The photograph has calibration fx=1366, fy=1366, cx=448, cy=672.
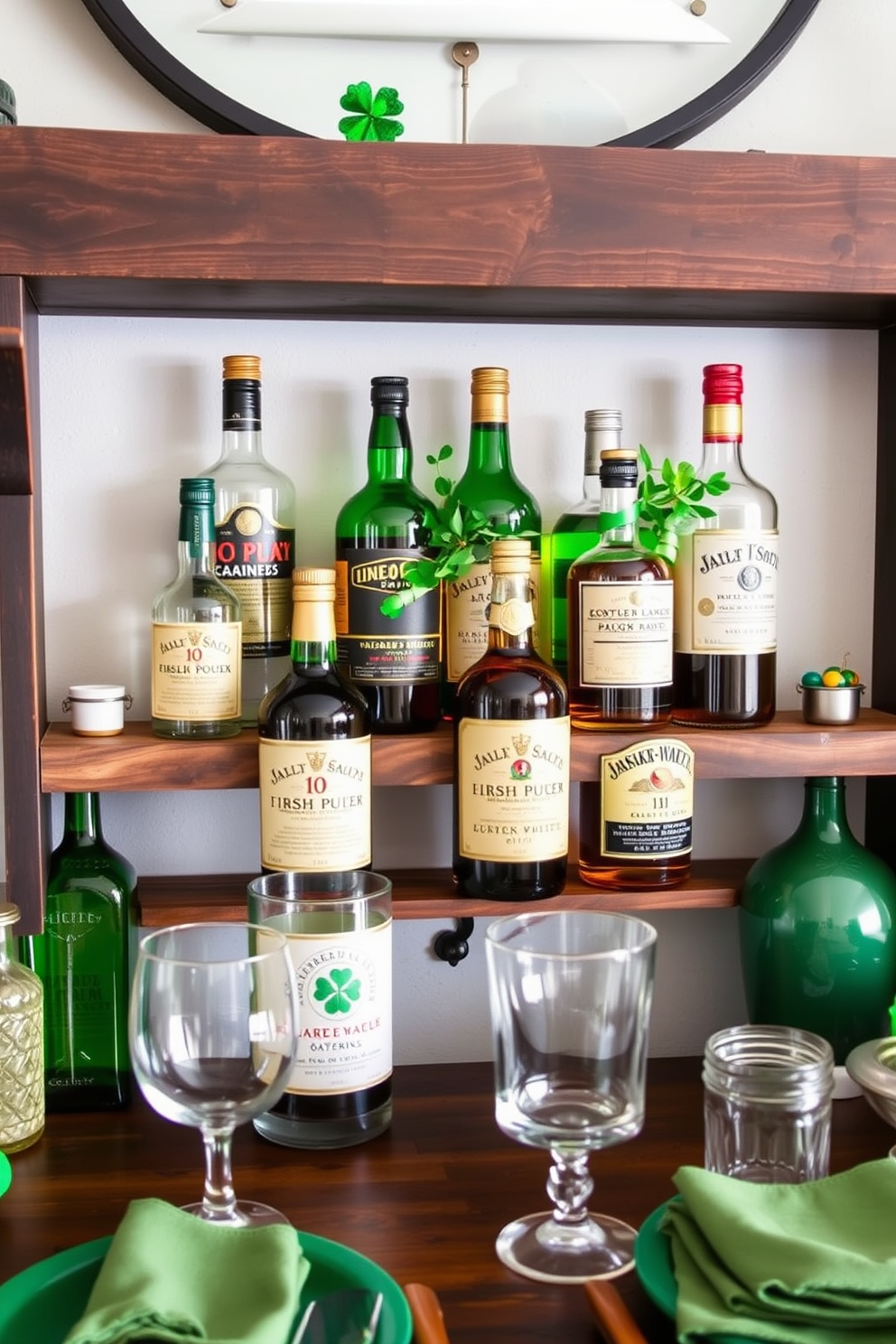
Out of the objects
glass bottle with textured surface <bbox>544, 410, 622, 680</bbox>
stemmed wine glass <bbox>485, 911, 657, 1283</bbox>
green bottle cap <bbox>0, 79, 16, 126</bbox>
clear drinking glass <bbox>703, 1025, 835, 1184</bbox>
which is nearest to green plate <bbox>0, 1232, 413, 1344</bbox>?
stemmed wine glass <bbox>485, 911, 657, 1283</bbox>

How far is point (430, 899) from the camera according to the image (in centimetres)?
123

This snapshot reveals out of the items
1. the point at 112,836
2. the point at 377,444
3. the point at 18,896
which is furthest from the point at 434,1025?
the point at 377,444

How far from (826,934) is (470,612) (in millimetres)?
433

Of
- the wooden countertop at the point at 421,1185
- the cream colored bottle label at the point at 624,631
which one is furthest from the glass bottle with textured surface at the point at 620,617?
the wooden countertop at the point at 421,1185

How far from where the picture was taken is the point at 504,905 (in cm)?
121

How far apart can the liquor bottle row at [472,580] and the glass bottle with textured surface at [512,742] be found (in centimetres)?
7

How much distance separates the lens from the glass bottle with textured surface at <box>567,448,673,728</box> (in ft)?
3.92

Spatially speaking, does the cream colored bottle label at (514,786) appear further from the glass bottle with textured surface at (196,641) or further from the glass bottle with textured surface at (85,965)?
the glass bottle with textured surface at (85,965)

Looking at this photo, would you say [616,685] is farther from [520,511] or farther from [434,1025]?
[434,1025]

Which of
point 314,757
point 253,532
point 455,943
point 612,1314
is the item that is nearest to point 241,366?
point 253,532

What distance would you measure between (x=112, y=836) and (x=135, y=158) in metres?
0.63

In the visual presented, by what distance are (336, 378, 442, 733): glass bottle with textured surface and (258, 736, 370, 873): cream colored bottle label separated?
91 mm

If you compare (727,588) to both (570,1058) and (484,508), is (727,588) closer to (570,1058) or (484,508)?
(484,508)

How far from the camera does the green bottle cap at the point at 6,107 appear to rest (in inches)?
44.4
